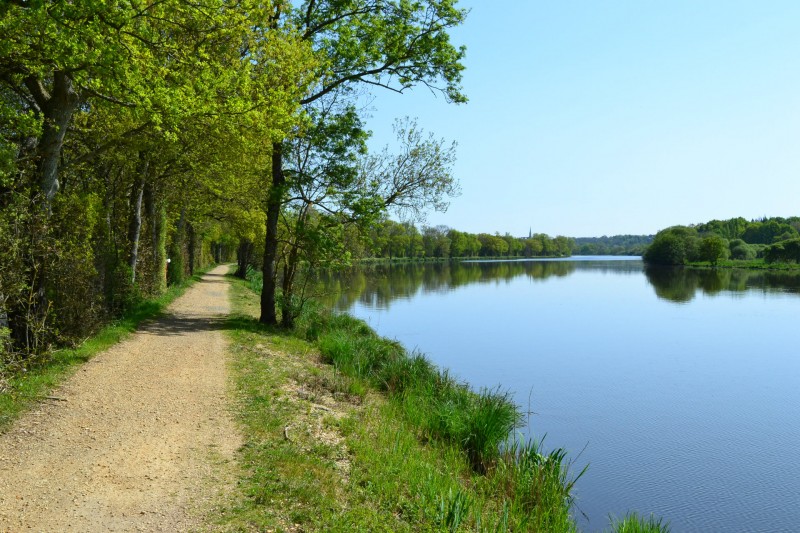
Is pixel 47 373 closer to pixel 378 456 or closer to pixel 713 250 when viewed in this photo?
pixel 378 456

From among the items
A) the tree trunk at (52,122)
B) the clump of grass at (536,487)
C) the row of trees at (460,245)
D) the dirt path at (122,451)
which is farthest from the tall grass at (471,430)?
the row of trees at (460,245)

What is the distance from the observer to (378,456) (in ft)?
23.7

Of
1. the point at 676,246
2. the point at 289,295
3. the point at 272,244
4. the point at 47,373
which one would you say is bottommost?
the point at 47,373

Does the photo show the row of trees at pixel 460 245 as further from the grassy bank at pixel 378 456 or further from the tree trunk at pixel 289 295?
the grassy bank at pixel 378 456

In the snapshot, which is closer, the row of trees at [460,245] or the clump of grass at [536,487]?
the clump of grass at [536,487]

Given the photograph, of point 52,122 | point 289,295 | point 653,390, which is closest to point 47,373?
point 52,122

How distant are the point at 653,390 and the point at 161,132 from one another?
1397 cm

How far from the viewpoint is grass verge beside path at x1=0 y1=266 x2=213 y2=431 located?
747 cm

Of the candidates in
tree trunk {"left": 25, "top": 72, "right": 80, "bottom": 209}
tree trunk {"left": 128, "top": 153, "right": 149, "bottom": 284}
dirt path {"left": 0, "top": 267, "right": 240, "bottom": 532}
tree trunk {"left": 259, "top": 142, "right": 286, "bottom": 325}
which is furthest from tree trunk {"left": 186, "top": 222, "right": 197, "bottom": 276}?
dirt path {"left": 0, "top": 267, "right": 240, "bottom": 532}

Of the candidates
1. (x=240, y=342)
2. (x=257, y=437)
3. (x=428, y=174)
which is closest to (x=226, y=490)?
(x=257, y=437)

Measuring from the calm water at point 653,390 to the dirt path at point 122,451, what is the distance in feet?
18.6

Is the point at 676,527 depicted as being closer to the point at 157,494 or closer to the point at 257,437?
the point at 257,437

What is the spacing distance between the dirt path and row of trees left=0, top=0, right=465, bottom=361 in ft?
4.55

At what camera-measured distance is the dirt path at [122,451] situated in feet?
16.9
